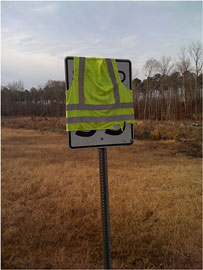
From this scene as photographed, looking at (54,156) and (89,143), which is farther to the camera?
(54,156)

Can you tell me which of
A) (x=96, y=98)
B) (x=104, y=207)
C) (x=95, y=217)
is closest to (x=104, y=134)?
(x=96, y=98)

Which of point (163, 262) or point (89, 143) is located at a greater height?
point (89, 143)

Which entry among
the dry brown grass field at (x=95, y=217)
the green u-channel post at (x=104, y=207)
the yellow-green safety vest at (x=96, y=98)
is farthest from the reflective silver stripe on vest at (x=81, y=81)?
the dry brown grass field at (x=95, y=217)

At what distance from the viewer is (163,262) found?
7.90 feet

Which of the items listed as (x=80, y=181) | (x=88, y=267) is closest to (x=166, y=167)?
(x=80, y=181)

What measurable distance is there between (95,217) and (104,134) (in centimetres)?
209

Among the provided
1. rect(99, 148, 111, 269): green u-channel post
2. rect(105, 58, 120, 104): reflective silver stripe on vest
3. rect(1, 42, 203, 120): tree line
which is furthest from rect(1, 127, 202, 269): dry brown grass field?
rect(1, 42, 203, 120): tree line

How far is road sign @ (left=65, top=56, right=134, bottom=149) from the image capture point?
1.50 metres

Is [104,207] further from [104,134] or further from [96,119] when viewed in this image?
[96,119]

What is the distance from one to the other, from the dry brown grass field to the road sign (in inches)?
57.9

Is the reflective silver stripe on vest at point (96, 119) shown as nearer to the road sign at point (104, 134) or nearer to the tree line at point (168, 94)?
the road sign at point (104, 134)

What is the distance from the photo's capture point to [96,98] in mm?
1551

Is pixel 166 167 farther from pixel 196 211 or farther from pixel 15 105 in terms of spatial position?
pixel 15 105

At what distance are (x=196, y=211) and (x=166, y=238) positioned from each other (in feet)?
3.08
